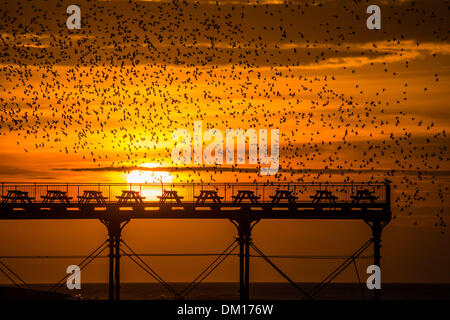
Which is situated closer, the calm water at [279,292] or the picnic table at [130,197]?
the picnic table at [130,197]

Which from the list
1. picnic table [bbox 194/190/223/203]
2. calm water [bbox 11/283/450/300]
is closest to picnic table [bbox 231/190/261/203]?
picnic table [bbox 194/190/223/203]

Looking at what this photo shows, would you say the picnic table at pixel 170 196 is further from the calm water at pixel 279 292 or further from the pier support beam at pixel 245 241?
the calm water at pixel 279 292

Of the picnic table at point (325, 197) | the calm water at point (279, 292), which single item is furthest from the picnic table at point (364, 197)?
the calm water at point (279, 292)

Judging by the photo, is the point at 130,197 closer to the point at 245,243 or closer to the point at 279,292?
the point at 245,243
